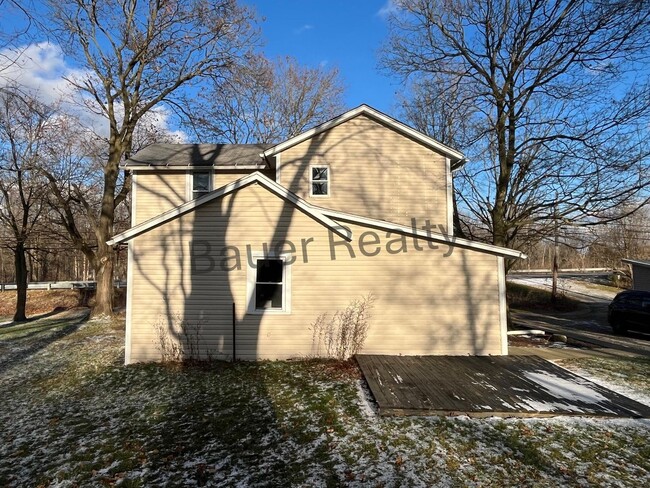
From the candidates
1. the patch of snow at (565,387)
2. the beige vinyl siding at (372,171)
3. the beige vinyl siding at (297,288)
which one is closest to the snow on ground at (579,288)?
the beige vinyl siding at (372,171)

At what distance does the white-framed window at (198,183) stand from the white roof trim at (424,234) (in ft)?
20.8

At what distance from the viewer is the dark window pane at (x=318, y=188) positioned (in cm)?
1280

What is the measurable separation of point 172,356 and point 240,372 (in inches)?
75.2

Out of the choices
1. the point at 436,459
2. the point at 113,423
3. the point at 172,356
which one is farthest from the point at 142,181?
the point at 436,459

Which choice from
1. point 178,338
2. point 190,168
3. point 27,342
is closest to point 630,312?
point 178,338

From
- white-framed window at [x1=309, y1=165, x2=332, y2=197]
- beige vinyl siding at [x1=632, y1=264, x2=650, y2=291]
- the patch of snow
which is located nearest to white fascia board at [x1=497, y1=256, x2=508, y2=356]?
the patch of snow

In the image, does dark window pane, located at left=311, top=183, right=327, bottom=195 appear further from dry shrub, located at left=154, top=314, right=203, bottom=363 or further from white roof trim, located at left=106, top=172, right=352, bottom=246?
dry shrub, located at left=154, top=314, right=203, bottom=363

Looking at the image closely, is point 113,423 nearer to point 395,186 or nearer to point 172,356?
point 172,356

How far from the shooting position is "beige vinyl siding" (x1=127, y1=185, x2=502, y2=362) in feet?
29.4

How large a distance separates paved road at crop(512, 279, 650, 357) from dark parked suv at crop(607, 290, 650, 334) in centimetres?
44

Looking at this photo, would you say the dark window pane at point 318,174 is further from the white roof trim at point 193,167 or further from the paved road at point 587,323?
the paved road at point 587,323

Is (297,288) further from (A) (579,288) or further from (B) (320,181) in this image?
(A) (579,288)

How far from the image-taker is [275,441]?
5012 millimetres

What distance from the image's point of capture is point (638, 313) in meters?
15.5
